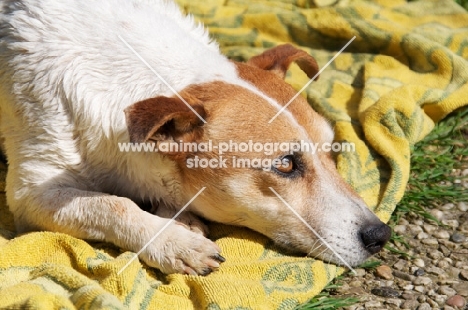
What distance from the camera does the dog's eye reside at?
4.11 m

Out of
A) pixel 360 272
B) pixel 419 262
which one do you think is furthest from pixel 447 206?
pixel 360 272

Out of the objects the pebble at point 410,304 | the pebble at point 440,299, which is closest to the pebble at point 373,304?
the pebble at point 410,304

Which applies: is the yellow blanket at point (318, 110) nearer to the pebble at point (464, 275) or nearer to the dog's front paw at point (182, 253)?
the dog's front paw at point (182, 253)

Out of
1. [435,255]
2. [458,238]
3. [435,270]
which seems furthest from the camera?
[458,238]

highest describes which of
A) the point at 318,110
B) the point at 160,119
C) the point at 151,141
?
the point at 160,119

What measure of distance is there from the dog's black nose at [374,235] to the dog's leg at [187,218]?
0.99 meters

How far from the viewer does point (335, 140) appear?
5.31 m

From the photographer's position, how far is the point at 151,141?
4.13 m

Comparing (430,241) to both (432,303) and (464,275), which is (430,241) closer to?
(464,275)

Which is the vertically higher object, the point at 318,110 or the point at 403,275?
the point at 318,110

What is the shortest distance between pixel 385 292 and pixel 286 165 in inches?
38.8

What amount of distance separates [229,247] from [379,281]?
38.3 inches

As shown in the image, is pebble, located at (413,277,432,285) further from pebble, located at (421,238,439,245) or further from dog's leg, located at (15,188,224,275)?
dog's leg, located at (15,188,224,275)

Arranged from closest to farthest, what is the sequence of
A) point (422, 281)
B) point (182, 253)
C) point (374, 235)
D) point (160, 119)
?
point (160, 119) < point (182, 253) < point (374, 235) < point (422, 281)
